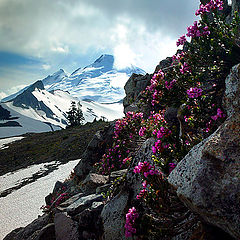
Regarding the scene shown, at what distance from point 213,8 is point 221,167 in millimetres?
4878

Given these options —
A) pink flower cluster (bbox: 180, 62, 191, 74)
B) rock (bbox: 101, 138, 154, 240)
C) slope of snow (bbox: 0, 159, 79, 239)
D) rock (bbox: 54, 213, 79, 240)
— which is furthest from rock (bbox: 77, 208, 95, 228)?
slope of snow (bbox: 0, 159, 79, 239)

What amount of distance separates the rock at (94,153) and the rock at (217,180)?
9.64 metres

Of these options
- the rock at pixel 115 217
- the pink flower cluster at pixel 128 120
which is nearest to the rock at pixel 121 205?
the rock at pixel 115 217

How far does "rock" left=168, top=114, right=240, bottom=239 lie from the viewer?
2203 millimetres

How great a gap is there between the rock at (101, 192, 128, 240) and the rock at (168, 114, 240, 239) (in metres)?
2.25

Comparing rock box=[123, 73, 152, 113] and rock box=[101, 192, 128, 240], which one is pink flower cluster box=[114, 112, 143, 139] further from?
rock box=[123, 73, 152, 113]

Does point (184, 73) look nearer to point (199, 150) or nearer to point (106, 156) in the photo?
point (199, 150)

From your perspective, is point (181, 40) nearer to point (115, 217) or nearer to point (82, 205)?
point (115, 217)

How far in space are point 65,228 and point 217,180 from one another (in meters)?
5.18

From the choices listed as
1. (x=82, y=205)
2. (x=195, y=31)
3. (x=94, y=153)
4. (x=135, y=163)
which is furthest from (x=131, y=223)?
(x=94, y=153)

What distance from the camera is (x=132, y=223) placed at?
3711 millimetres

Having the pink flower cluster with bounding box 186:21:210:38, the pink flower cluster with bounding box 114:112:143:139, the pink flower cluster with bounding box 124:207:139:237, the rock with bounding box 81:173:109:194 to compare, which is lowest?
the pink flower cluster with bounding box 124:207:139:237

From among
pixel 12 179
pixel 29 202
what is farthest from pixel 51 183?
pixel 12 179

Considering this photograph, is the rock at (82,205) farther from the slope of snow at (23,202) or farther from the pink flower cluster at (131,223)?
the slope of snow at (23,202)
